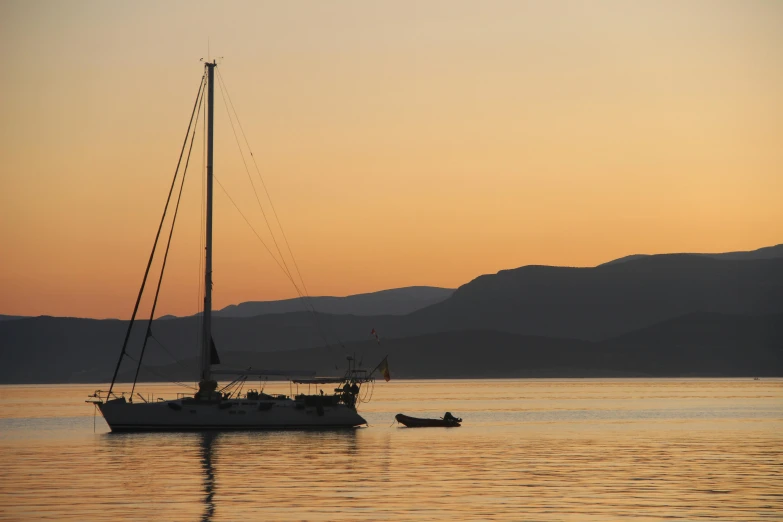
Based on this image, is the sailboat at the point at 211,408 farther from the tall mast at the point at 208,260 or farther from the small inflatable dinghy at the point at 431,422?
the small inflatable dinghy at the point at 431,422

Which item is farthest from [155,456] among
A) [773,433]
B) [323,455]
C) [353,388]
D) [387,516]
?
[773,433]

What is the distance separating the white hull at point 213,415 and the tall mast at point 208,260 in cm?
231

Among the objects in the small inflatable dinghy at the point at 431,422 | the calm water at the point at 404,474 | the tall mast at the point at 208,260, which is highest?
the tall mast at the point at 208,260

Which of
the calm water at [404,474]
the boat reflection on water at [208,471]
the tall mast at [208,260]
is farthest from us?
the tall mast at [208,260]

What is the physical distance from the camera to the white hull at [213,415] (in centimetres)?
8088

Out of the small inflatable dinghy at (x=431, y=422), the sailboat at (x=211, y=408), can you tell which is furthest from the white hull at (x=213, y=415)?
the small inflatable dinghy at (x=431, y=422)

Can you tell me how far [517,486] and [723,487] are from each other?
7.80m

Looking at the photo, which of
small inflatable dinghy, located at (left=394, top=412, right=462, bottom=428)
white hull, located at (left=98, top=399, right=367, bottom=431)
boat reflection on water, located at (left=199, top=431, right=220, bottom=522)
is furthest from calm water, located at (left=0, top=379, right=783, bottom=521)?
small inflatable dinghy, located at (left=394, top=412, right=462, bottom=428)

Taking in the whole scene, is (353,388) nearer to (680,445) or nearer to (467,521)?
(680,445)

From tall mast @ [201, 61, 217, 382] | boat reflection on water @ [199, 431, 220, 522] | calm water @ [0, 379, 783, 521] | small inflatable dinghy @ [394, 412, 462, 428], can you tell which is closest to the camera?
calm water @ [0, 379, 783, 521]

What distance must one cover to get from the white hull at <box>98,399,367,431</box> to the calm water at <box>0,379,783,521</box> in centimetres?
110

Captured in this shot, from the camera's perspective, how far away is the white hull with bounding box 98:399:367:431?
80875mm

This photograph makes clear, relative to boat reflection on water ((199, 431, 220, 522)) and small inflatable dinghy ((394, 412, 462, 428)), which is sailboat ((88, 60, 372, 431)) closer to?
boat reflection on water ((199, 431, 220, 522))

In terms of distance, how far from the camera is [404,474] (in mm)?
53781
